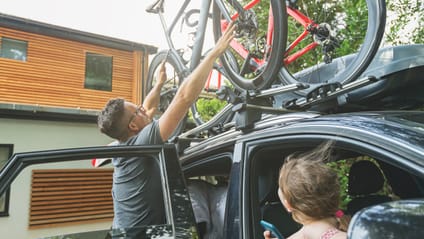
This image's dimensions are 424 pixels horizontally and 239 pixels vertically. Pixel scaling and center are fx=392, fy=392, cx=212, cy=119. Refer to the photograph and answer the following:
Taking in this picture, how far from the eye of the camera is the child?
1.33 m

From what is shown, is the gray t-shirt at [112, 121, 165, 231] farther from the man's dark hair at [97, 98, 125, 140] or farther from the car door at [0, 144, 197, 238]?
the man's dark hair at [97, 98, 125, 140]

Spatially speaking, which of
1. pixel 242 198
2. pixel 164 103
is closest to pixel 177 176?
pixel 242 198

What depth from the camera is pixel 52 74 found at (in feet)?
43.8

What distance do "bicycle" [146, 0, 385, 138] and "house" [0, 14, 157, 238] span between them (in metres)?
3.14

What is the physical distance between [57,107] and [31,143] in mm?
1209

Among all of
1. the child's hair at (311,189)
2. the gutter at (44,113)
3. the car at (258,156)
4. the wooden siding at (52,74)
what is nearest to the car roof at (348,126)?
the car at (258,156)

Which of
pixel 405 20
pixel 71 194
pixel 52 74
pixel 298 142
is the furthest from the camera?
pixel 52 74

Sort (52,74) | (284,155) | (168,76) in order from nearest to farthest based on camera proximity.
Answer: (284,155) → (168,76) → (52,74)

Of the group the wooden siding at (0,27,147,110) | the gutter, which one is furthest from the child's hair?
the wooden siding at (0,27,147,110)

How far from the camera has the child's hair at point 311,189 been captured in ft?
4.39

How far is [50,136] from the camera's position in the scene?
368 inches

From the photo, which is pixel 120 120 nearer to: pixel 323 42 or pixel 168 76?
pixel 323 42

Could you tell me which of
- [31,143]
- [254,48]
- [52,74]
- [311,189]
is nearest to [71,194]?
[31,143]

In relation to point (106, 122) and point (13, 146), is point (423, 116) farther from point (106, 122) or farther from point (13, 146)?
point (13, 146)
